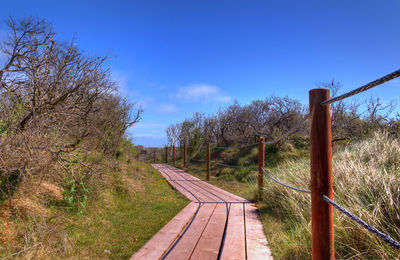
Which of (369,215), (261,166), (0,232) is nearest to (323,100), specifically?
(369,215)

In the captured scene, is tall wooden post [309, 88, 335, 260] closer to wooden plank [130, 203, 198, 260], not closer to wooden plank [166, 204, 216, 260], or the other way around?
wooden plank [166, 204, 216, 260]

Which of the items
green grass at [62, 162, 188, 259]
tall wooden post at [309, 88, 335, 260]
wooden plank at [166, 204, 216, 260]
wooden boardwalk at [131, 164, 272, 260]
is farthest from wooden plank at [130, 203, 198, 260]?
tall wooden post at [309, 88, 335, 260]

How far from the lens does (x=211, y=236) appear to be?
9.86 feet

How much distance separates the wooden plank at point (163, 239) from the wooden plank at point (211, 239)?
0.35 meters

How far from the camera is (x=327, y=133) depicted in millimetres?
1353

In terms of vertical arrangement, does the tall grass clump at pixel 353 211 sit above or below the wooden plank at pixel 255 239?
above

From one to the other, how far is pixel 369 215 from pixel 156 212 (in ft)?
11.4

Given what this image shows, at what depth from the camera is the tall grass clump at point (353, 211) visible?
79.6 inches

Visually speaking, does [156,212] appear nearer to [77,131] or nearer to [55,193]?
[55,193]

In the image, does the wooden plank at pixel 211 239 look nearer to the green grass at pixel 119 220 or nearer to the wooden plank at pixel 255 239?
the wooden plank at pixel 255 239

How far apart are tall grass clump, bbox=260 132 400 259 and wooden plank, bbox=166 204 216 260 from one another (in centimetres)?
88

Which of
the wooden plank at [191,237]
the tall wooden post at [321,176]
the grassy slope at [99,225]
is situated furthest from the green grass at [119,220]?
the tall wooden post at [321,176]

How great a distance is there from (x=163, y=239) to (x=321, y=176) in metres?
2.21

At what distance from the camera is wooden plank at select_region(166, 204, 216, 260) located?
2.48 meters
